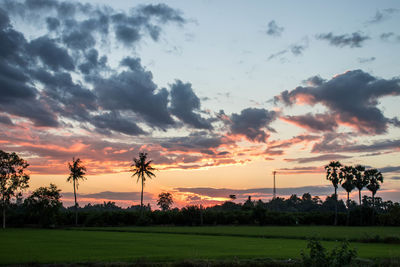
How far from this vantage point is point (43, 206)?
94.1 meters

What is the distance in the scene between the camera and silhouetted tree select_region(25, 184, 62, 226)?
9388 centimetres

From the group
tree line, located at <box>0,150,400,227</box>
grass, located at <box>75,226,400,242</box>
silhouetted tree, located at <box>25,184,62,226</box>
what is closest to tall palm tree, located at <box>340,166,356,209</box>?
tree line, located at <box>0,150,400,227</box>

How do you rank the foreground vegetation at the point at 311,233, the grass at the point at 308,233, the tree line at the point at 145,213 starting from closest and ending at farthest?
the foreground vegetation at the point at 311,233 < the grass at the point at 308,233 < the tree line at the point at 145,213

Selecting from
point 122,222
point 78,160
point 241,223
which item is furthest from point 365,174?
point 78,160

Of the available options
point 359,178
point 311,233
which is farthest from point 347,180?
point 311,233

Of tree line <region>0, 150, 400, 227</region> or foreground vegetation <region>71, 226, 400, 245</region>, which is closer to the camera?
foreground vegetation <region>71, 226, 400, 245</region>

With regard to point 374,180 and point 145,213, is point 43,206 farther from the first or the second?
point 374,180

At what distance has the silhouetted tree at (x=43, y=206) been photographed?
93.9 meters

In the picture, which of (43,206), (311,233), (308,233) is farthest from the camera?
(43,206)

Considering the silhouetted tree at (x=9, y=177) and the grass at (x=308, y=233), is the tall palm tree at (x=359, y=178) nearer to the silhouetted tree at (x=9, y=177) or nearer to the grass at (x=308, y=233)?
the grass at (x=308, y=233)

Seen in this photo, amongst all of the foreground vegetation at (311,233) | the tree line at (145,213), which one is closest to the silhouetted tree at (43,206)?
the tree line at (145,213)

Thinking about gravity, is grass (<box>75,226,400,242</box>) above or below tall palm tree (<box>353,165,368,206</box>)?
below

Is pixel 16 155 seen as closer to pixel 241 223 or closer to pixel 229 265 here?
pixel 241 223

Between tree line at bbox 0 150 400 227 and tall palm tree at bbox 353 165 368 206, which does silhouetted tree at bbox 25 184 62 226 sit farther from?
tall palm tree at bbox 353 165 368 206
